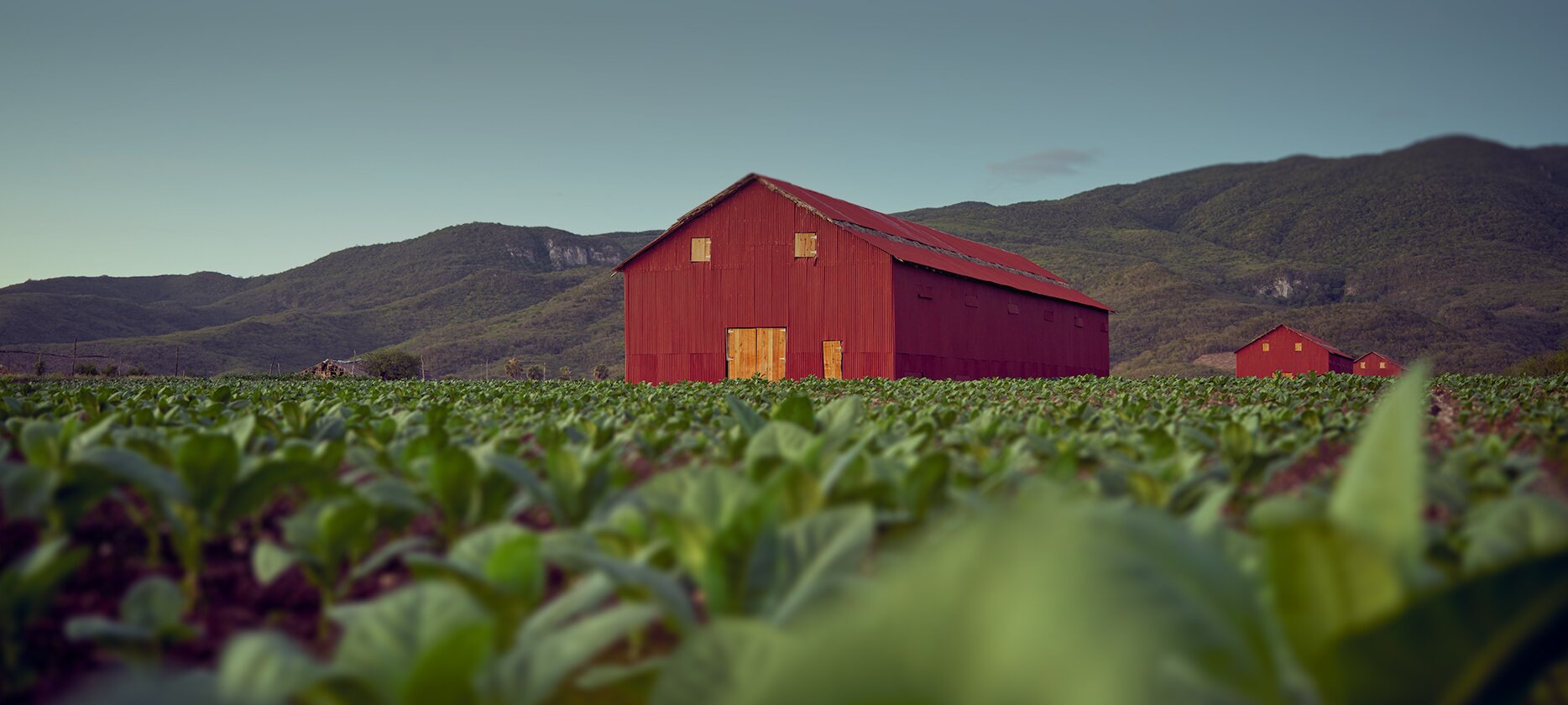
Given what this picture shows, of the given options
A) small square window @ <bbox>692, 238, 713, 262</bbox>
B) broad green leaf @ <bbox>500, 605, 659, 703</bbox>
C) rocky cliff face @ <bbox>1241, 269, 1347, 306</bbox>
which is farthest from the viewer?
rocky cliff face @ <bbox>1241, 269, 1347, 306</bbox>

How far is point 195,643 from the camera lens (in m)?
2.16

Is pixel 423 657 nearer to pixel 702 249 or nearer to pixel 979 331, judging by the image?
pixel 702 249

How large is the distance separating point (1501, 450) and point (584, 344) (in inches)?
4087

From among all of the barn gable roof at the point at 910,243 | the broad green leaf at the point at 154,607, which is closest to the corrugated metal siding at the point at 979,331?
the barn gable roof at the point at 910,243

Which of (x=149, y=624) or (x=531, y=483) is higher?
(x=531, y=483)

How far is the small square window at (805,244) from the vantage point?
2953cm

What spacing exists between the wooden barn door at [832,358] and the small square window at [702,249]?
4.73 meters

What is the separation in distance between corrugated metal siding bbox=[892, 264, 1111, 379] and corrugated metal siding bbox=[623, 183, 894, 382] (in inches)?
46.4

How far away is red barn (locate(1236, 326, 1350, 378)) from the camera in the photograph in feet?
210

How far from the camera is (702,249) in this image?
30.6 meters

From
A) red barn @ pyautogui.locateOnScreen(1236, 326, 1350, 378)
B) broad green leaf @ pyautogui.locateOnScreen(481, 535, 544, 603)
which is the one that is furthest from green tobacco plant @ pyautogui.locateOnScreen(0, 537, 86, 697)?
red barn @ pyautogui.locateOnScreen(1236, 326, 1350, 378)

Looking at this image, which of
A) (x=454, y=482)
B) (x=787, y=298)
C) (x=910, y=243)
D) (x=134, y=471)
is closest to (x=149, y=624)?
(x=134, y=471)

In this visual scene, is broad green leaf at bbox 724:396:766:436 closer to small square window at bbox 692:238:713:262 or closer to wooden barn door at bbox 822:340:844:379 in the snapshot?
wooden barn door at bbox 822:340:844:379

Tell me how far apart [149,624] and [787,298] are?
2786 centimetres
